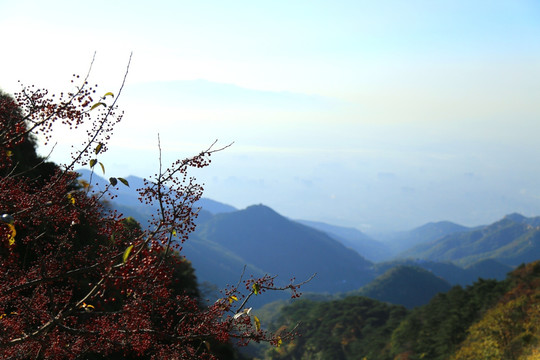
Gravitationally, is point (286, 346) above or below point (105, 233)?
below

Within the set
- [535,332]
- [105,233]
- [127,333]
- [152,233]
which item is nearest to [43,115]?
[105,233]

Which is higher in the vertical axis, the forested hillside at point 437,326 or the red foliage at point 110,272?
the red foliage at point 110,272

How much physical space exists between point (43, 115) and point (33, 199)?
4.12 ft

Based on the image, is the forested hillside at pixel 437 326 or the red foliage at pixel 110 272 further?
the forested hillside at pixel 437 326

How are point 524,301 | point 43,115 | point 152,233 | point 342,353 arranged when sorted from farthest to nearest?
point 342,353, point 524,301, point 43,115, point 152,233

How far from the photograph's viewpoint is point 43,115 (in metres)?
6.27

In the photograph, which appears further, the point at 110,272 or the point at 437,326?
the point at 437,326

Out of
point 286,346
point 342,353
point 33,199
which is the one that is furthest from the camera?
point 286,346

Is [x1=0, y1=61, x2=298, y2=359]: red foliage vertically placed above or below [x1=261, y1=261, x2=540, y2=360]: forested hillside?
above

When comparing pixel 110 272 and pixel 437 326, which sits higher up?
pixel 110 272

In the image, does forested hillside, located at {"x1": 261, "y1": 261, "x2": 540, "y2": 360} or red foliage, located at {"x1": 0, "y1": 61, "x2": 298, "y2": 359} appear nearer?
red foliage, located at {"x1": 0, "y1": 61, "x2": 298, "y2": 359}

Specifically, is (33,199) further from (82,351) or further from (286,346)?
(286,346)

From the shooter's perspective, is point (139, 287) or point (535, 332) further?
point (535, 332)

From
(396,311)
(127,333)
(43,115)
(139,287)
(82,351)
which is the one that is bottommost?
(396,311)
